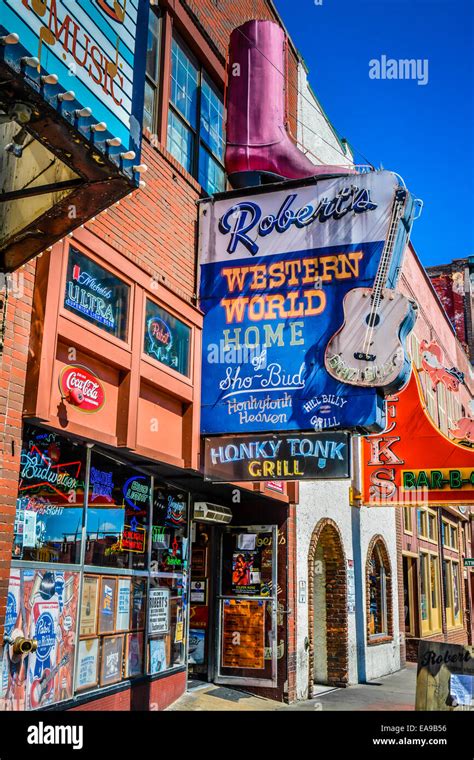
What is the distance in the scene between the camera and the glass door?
1163cm

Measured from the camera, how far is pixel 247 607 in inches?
466

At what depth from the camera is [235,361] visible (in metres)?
9.42

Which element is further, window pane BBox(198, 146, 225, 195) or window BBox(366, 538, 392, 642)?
window BBox(366, 538, 392, 642)

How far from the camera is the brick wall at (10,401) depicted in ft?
19.8

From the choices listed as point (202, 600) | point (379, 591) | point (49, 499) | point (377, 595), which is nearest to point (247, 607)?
point (202, 600)

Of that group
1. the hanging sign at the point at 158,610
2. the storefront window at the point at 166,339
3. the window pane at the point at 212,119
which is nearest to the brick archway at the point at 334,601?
the hanging sign at the point at 158,610

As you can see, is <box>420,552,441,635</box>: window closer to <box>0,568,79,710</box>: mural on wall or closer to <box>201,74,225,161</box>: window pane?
<box>201,74,225,161</box>: window pane

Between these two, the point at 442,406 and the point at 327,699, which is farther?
the point at 442,406

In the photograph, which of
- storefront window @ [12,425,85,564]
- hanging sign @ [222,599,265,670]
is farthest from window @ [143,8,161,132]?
hanging sign @ [222,599,265,670]

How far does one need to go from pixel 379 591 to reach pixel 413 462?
534 cm

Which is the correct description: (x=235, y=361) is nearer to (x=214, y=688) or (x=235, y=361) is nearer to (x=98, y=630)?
(x=98, y=630)

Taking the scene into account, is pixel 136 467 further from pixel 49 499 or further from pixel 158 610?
pixel 158 610

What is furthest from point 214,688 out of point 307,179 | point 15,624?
point 307,179

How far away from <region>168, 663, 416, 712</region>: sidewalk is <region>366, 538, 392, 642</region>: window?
1251 mm
